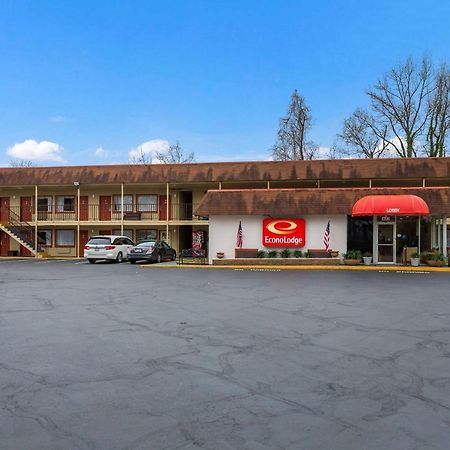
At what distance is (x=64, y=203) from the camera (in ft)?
120

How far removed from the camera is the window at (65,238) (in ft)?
120

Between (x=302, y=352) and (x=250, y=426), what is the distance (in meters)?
2.70

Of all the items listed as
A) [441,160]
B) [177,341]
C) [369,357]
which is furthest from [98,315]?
[441,160]

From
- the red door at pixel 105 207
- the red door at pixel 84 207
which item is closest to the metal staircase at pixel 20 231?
the red door at pixel 84 207

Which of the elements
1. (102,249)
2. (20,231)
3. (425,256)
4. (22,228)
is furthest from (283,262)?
(22,228)

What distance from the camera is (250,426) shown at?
4.09 meters

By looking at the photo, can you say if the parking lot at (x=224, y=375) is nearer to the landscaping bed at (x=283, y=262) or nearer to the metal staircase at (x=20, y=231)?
the landscaping bed at (x=283, y=262)

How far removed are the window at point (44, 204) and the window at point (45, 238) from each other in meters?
1.75

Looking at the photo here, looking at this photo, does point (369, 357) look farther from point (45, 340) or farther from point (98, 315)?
point (98, 315)

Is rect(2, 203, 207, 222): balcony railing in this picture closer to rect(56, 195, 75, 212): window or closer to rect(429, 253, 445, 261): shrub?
rect(56, 195, 75, 212): window

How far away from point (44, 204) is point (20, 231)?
9.88 ft

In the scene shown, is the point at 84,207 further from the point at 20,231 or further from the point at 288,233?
the point at 288,233

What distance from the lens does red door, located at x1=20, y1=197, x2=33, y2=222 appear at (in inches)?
1460

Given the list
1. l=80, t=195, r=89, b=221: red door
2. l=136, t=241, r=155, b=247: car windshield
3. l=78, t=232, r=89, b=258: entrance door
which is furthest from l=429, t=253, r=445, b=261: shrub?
l=78, t=232, r=89, b=258: entrance door
